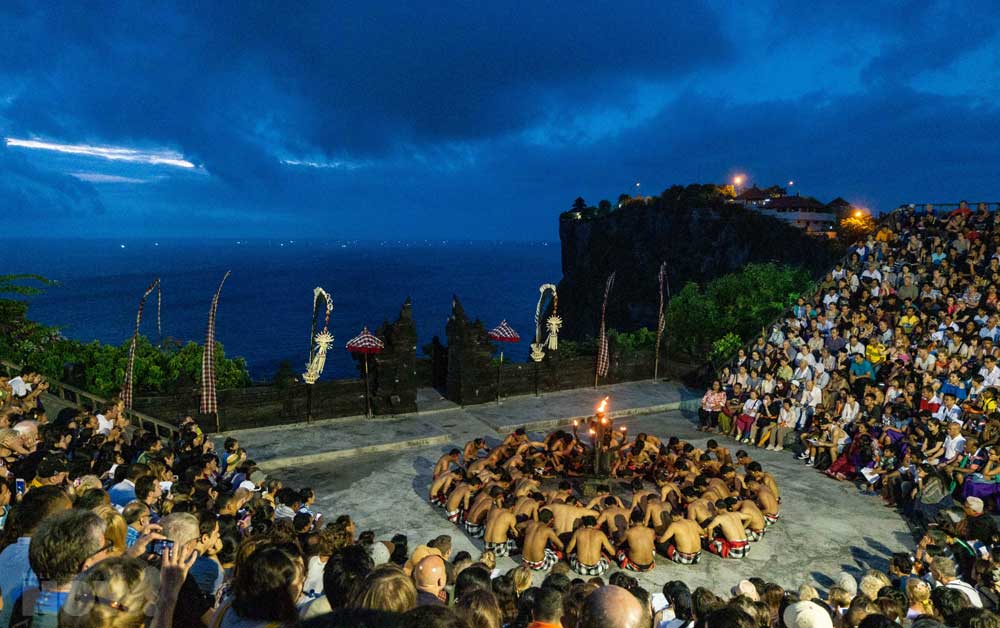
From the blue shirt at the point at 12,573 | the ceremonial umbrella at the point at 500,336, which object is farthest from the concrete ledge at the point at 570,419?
the blue shirt at the point at 12,573

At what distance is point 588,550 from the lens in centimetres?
1009

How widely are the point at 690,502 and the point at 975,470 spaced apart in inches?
248

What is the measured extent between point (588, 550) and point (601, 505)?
4.63 feet

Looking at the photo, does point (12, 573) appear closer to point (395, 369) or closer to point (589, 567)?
point (589, 567)

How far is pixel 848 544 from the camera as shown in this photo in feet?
38.5

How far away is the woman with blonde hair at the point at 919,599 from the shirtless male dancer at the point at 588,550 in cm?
413

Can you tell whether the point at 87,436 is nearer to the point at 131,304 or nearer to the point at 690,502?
the point at 690,502

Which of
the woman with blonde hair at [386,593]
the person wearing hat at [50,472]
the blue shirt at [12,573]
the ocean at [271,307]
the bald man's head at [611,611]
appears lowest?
the ocean at [271,307]

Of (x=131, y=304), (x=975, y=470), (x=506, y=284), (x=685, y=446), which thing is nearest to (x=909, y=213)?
(x=975, y=470)

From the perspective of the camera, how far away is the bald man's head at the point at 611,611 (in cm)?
368

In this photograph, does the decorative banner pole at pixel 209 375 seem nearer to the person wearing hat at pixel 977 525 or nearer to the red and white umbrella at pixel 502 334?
the red and white umbrella at pixel 502 334

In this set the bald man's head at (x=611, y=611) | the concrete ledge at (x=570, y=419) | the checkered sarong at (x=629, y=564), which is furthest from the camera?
the concrete ledge at (x=570, y=419)

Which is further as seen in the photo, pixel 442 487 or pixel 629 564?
pixel 442 487

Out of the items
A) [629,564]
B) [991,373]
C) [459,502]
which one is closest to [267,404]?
[459,502]
